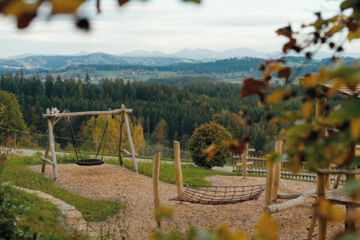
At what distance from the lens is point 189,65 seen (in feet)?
469

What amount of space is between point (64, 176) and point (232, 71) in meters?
123

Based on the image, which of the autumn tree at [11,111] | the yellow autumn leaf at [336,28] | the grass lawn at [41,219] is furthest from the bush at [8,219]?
the autumn tree at [11,111]

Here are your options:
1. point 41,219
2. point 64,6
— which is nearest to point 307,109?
point 64,6

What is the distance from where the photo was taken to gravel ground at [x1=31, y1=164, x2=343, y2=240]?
587 centimetres

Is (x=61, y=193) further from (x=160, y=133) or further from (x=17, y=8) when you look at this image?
(x=160, y=133)

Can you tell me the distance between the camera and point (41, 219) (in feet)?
17.1

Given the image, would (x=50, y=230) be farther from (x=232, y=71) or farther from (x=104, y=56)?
(x=104, y=56)

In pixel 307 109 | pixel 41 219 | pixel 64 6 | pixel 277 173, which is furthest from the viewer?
pixel 277 173

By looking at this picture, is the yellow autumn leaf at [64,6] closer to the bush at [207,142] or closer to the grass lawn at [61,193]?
the grass lawn at [61,193]

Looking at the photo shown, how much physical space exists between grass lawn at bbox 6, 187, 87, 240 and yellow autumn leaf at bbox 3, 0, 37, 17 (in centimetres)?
379

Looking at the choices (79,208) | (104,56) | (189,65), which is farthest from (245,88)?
(104,56)

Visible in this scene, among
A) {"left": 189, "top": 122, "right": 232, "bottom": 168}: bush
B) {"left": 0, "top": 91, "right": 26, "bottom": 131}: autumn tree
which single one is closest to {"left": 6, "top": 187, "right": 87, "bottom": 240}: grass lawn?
{"left": 189, "top": 122, "right": 232, "bottom": 168}: bush

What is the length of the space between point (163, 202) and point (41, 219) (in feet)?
9.80

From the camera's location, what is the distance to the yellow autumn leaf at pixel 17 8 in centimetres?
60
